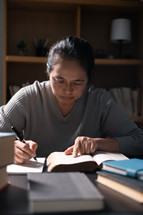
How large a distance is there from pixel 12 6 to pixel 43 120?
1.58 meters

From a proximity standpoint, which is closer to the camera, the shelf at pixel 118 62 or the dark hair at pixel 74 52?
the dark hair at pixel 74 52

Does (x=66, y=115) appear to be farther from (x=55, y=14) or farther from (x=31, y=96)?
(x=55, y=14)

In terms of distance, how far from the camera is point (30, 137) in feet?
5.25

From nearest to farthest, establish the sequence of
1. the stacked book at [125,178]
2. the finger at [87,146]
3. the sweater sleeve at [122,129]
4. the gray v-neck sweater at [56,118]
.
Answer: the stacked book at [125,178] → the finger at [87,146] → the sweater sleeve at [122,129] → the gray v-neck sweater at [56,118]

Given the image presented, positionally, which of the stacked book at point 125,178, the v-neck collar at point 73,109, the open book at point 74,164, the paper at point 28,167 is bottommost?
the paper at point 28,167

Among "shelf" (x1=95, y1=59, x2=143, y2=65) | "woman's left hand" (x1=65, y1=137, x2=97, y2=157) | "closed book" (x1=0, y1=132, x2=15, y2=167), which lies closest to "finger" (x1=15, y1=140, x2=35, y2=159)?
"woman's left hand" (x1=65, y1=137, x2=97, y2=157)

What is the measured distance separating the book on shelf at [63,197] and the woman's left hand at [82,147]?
1.46 ft

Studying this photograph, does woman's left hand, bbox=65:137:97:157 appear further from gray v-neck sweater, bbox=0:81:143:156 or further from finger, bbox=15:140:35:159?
gray v-neck sweater, bbox=0:81:143:156

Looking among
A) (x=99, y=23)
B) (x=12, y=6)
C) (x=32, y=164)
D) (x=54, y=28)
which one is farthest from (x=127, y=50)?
(x=32, y=164)

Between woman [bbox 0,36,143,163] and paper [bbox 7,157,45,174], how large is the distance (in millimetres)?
254

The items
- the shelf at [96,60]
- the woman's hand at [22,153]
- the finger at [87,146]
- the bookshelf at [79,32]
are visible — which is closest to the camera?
the woman's hand at [22,153]

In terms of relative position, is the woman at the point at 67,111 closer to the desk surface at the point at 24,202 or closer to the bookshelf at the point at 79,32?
the desk surface at the point at 24,202

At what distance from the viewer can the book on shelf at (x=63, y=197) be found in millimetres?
554

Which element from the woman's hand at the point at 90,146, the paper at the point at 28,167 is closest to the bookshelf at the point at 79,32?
the woman's hand at the point at 90,146
